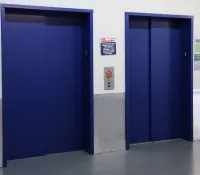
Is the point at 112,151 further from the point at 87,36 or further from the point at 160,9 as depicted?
the point at 160,9

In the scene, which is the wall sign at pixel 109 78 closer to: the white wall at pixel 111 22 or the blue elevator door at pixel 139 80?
the white wall at pixel 111 22

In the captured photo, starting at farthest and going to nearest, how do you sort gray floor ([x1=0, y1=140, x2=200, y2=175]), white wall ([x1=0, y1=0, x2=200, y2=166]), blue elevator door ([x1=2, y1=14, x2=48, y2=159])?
1. white wall ([x1=0, y1=0, x2=200, y2=166])
2. blue elevator door ([x1=2, y1=14, x2=48, y2=159])
3. gray floor ([x1=0, y1=140, x2=200, y2=175])

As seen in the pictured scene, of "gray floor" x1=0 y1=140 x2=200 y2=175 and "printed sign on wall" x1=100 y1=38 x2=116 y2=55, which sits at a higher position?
"printed sign on wall" x1=100 y1=38 x2=116 y2=55

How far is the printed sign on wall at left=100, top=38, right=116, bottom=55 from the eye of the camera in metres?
5.02

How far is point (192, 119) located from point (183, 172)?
1.72m

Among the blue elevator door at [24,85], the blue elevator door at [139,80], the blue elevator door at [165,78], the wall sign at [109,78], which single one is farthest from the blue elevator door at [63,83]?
the blue elevator door at [165,78]

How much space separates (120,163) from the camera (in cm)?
462

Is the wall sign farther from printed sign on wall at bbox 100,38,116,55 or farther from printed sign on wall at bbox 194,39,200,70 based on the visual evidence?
printed sign on wall at bbox 194,39,200,70

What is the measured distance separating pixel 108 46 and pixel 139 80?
2.97 ft

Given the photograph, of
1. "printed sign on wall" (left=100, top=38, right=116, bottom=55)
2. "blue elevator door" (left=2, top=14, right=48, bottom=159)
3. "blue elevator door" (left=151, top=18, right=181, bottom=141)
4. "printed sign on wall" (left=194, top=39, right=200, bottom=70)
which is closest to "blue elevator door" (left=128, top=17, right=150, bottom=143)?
"blue elevator door" (left=151, top=18, right=181, bottom=141)

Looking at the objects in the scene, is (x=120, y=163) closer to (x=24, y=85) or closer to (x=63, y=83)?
(x=63, y=83)

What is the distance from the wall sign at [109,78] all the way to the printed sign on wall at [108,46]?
0.24 meters

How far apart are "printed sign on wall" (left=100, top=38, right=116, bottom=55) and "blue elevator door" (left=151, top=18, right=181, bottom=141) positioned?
2.84 feet

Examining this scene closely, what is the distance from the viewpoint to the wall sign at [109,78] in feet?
16.6
